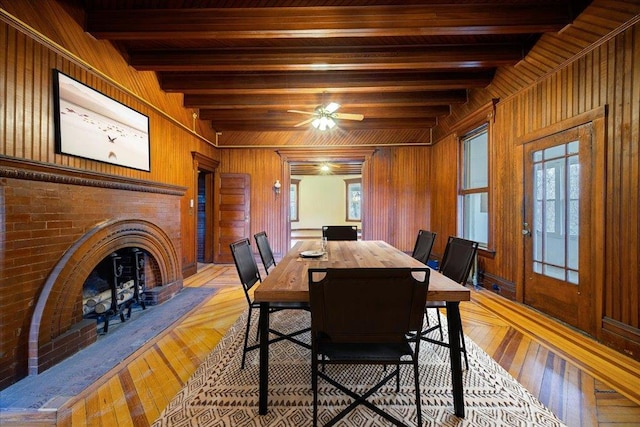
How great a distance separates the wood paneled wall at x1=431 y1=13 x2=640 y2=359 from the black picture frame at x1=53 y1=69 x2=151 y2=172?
4.49 m

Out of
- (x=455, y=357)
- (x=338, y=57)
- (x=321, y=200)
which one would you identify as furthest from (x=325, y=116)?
(x=321, y=200)

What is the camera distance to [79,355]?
7.08ft

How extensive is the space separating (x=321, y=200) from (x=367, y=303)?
30.9ft

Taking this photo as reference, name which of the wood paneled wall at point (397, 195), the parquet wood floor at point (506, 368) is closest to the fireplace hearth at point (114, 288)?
the parquet wood floor at point (506, 368)

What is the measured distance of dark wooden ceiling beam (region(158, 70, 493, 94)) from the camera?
3691 millimetres

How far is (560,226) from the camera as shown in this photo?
110 inches

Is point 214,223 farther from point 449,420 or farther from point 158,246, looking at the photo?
point 449,420

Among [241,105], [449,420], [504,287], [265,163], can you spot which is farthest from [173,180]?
[504,287]

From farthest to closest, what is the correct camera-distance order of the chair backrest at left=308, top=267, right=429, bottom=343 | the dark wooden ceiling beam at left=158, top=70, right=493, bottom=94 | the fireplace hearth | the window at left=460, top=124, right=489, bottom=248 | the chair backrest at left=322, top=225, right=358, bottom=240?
1. the window at left=460, top=124, right=489, bottom=248
2. the chair backrest at left=322, top=225, right=358, bottom=240
3. the dark wooden ceiling beam at left=158, top=70, right=493, bottom=94
4. the fireplace hearth
5. the chair backrest at left=308, top=267, right=429, bottom=343

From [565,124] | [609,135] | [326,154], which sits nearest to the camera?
[609,135]

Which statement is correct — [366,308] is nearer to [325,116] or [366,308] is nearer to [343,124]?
[325,116]

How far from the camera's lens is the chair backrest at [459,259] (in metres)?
1.92

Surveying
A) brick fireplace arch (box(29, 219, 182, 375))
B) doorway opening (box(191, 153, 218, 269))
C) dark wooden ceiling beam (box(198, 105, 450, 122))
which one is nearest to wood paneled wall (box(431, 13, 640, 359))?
dark wooden ceiling beam (box(198, 105, 450, 122))

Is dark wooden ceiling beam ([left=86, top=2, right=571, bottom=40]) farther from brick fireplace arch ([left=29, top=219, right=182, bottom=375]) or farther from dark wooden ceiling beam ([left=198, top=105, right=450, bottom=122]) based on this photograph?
dark wooden ceiling beam ([left=198, top=105, right=450, bottom=122])
